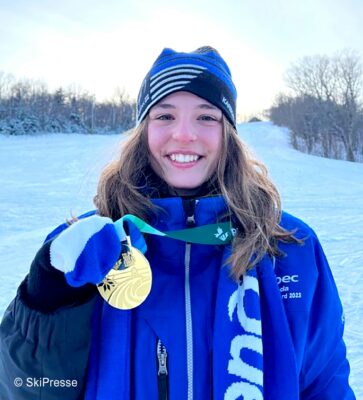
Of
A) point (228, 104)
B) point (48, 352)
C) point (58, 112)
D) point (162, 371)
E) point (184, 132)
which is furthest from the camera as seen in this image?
point (58, 112)

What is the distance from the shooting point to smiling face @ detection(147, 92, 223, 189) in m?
1.53

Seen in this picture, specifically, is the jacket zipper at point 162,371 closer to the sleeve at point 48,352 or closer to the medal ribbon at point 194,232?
the sleeve at point 48,352

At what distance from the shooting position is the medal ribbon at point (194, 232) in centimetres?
134

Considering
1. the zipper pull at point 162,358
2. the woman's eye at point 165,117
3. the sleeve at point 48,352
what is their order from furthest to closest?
the woman's eye at point 165,117
the zipper pull at point 162,358
the sleeve at point 48,352

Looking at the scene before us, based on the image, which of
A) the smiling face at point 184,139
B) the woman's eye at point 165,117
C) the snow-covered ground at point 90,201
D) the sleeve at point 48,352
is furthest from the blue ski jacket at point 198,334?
the snow-covered ground at point 90,201

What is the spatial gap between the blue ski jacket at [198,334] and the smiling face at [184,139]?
0.14m

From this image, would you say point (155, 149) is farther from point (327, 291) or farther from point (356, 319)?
point (356, 319)

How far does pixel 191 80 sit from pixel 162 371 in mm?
1020

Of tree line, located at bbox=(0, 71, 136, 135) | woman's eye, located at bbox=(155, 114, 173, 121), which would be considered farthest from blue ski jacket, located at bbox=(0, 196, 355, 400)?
tree line, located at bbox=(0, 71, 136, 135)

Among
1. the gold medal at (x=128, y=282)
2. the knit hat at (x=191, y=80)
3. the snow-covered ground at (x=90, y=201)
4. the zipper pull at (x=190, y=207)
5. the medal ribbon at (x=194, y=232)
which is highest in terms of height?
the knit hat at (x=191, y=80)

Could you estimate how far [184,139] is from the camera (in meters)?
1.51

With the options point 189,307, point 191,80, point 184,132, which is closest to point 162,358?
point 189,307

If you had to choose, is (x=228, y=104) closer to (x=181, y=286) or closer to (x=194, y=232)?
(x=194, y=232)

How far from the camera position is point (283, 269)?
1.48 metres
